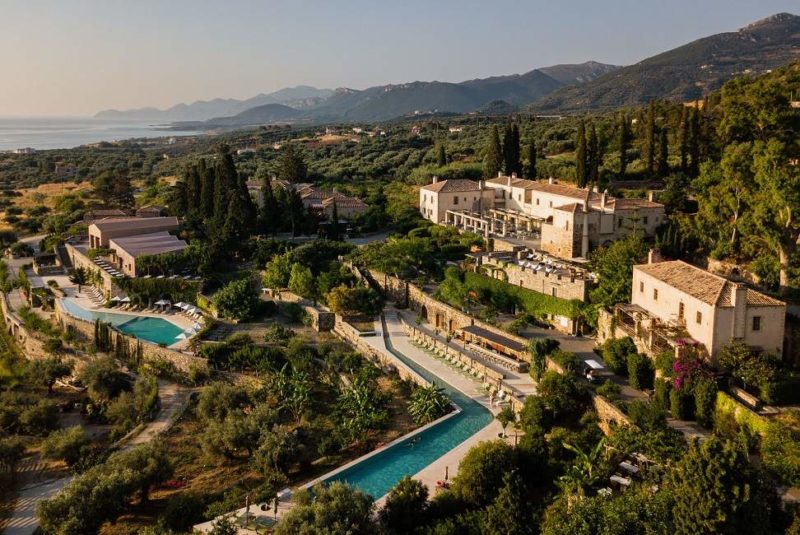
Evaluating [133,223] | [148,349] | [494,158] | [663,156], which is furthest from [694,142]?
[133,223]

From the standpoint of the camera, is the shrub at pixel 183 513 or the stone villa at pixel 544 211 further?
the stone villa at pixel 544 211

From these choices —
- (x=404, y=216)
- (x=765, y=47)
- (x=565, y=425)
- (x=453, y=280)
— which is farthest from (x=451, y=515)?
(x=765, y=47)

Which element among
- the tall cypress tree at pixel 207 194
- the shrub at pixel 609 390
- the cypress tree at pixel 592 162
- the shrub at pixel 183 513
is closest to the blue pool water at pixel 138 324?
the tall cypress tree at pixel 207 194

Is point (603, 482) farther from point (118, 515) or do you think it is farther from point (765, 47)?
point (765, 47)

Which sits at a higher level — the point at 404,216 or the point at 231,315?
the point at 404,216

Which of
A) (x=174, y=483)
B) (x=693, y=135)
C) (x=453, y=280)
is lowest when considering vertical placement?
(x=174, y=483)

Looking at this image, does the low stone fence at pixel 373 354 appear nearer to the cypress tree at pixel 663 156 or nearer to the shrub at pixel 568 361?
the shrub at pixel 568 361

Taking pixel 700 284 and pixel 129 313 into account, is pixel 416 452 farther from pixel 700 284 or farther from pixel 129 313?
pixel 129 313
